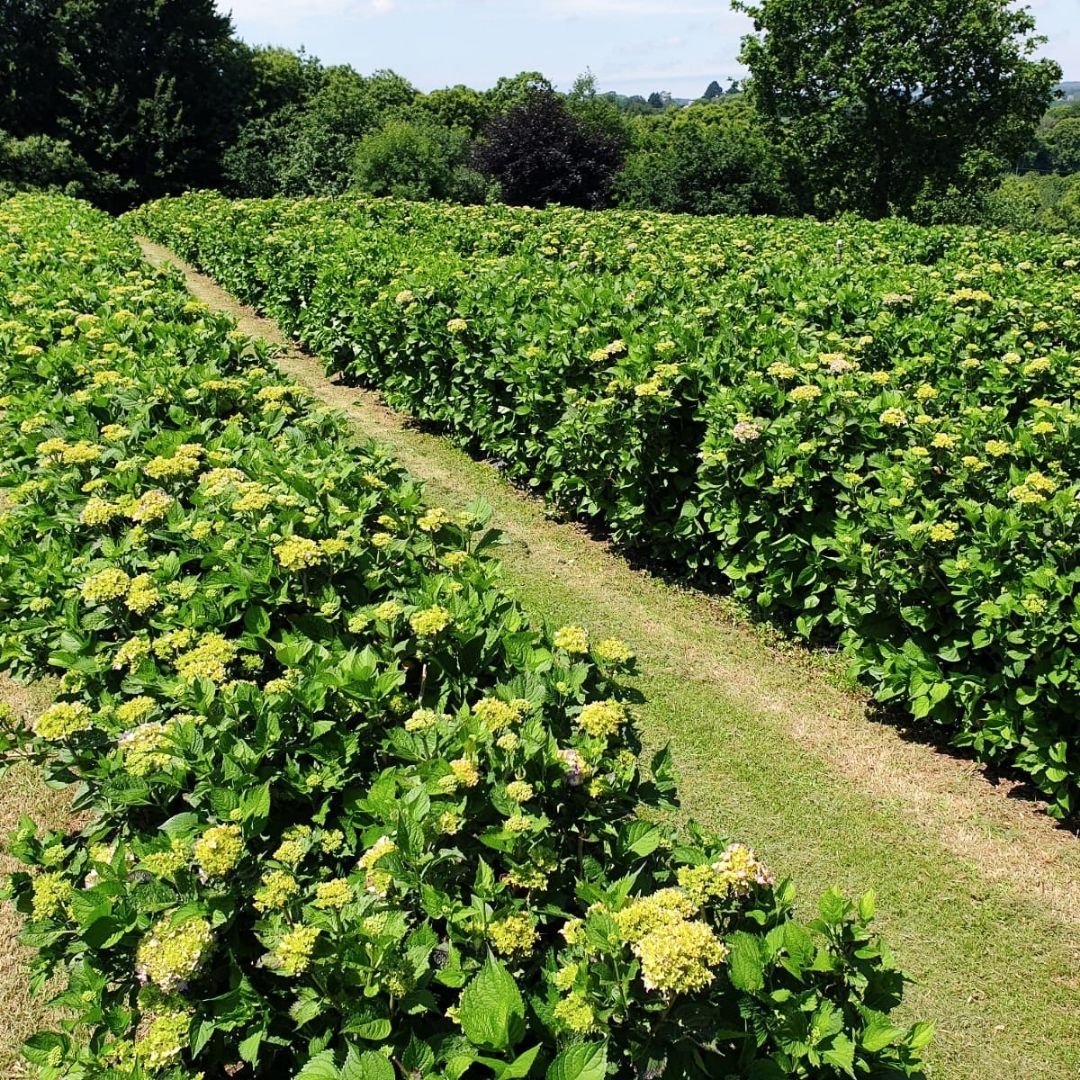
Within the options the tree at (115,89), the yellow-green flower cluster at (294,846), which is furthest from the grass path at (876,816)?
the tree at (115,89)

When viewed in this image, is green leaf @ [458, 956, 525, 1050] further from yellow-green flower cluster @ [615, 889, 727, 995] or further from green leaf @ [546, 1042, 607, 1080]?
yellow-green flower cluster @ [615, 889, 727, 995]

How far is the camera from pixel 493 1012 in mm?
1474

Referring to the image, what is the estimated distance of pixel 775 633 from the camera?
5.05 m

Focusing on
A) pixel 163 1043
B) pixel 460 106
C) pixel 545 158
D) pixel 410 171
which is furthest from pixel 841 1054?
pixel 460 106

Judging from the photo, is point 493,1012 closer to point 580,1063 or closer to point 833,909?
point 580,1063

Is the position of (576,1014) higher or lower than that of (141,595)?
lower

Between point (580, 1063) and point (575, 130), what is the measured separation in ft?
95.3

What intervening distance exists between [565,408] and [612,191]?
920 inches

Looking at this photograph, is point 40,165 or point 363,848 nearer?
point 363,848

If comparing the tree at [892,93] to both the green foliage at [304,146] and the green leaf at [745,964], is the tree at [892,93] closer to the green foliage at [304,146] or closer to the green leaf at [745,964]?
the green foliage at [304,146]

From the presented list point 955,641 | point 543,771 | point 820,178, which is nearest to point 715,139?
point 820,178

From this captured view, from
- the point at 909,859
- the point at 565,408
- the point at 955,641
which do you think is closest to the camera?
the point at 909,859

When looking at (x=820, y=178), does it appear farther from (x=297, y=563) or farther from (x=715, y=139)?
(x=297, y=563)

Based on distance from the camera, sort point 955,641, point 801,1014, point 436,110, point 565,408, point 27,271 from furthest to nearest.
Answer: point 436,110 → point 27,271 → point 565,408 → point 955,641 → point 801,1014
